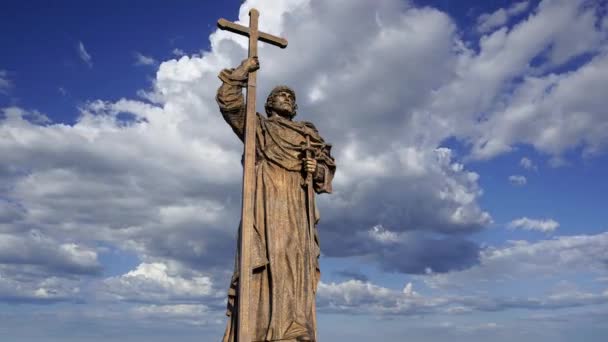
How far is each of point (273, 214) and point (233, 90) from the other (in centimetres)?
241

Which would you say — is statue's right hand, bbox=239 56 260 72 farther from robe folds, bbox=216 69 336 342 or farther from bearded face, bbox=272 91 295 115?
bearded face, bbox=272 91 295 115

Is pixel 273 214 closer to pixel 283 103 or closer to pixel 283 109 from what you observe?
pixel 283 109

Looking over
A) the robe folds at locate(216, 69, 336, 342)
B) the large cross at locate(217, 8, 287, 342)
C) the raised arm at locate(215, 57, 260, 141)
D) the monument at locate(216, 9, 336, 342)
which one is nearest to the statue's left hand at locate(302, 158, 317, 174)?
the monument at locate(216, 9, 336, 342)

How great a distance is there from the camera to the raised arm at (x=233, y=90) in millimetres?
11680

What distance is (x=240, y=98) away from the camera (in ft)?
38.6

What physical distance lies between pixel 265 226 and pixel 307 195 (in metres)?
1.15

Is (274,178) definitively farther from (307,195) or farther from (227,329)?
(227,329)

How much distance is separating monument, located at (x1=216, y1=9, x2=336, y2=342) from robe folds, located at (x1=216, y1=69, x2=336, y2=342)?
18mm

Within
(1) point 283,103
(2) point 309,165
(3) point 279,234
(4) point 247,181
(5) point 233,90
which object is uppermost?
(1) point 283,103

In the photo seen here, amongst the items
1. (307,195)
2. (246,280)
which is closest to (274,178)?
(307,195)

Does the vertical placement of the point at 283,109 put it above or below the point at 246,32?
below

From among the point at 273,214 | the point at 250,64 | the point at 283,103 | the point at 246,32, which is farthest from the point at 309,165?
the point at 246,32

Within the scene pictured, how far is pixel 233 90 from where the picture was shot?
460 inches

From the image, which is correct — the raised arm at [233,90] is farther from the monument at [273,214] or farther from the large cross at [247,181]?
the large cross at [247,181]
